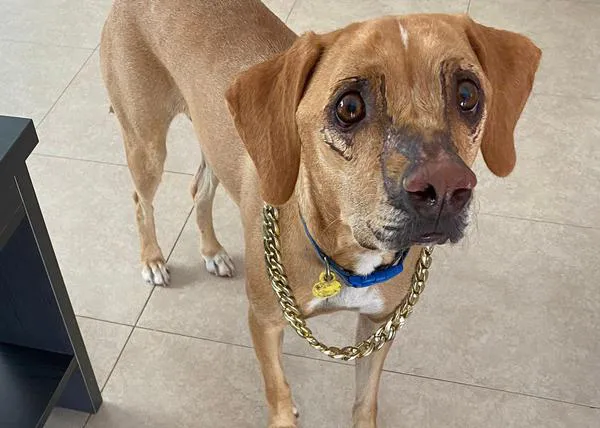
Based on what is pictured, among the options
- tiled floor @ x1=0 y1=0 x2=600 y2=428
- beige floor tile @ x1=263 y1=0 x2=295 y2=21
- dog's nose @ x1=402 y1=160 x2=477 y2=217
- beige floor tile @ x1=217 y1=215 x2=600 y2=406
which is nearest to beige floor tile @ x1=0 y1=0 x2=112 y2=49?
tiled floor @ x1=0 y1=0 x2=600 y2=428

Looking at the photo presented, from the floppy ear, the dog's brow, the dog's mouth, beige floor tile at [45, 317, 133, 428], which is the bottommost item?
beige floor tile at [45, 317, 133, 428]

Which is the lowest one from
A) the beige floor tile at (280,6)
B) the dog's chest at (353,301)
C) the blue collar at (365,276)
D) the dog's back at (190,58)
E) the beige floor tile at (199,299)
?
the beige floor tile at (199,299)

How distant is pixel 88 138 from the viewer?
275 centimetres

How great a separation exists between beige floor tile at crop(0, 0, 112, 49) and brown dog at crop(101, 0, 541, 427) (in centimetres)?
145

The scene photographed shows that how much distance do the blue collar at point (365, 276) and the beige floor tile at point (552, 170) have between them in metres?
0.90

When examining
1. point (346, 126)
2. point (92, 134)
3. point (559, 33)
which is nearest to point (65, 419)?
Result: point (92, 134)

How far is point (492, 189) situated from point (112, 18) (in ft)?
4.39

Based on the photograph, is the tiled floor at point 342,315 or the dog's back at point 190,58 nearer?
the dog's back at point 190,58

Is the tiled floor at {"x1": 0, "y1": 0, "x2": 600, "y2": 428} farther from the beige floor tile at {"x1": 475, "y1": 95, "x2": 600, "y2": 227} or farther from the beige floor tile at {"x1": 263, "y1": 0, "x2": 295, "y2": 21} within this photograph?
the beige floor tile at {"x1": 263, "y1": 0, "x2": 295, "y2": 21}

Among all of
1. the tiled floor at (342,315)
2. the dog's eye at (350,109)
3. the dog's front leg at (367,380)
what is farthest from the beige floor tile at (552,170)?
the dog's eye at (350,109)

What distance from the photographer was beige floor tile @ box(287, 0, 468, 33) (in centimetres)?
320

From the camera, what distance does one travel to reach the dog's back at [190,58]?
1771 millimetres

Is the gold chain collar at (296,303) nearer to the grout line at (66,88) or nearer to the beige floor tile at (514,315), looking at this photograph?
the beige floor tile at (514,315)

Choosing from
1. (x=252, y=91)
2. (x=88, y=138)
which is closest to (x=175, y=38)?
(x=252, y=91)
